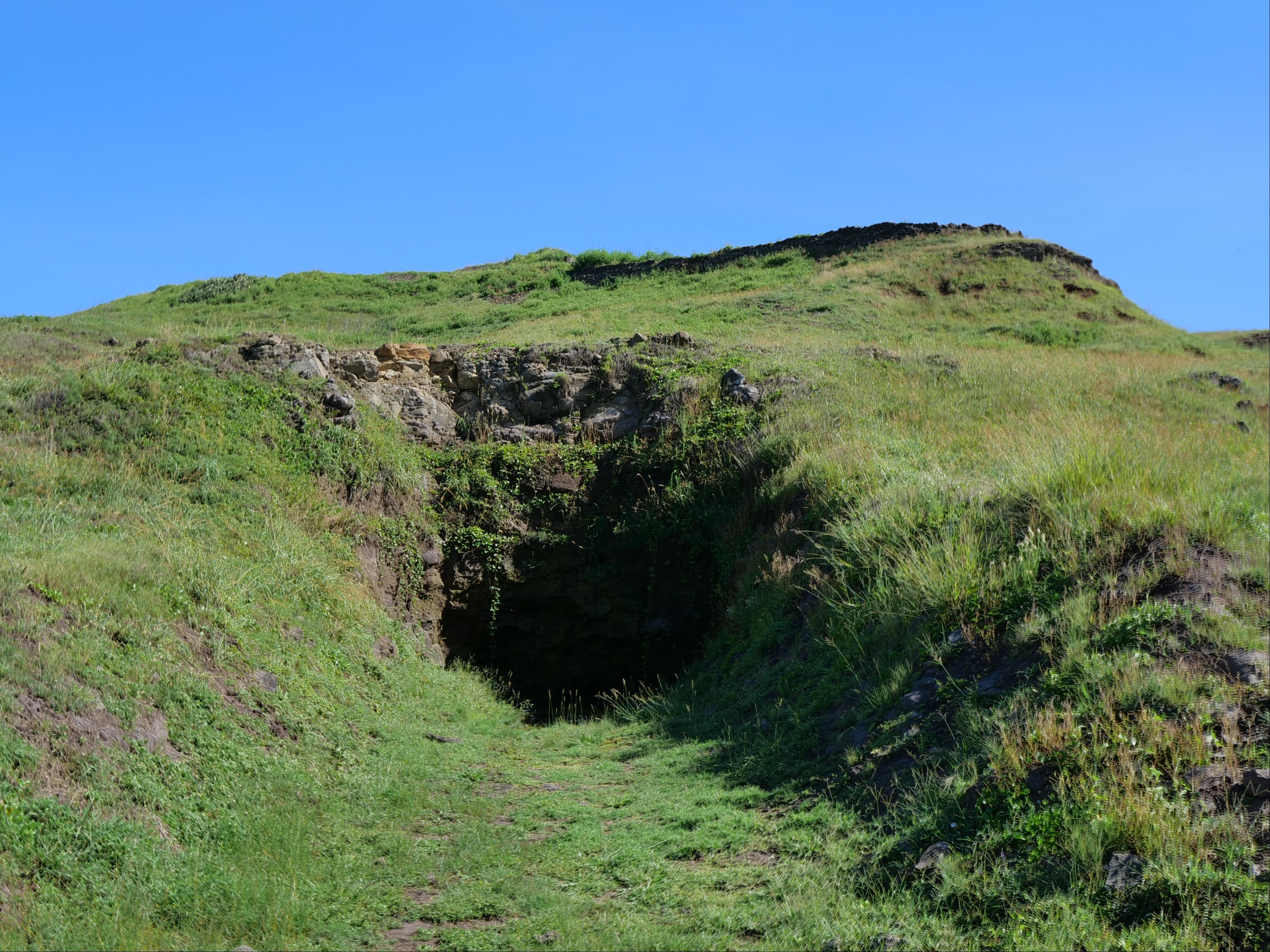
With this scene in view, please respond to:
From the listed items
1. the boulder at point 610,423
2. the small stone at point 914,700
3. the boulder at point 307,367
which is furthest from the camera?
the boulder at point 610,423

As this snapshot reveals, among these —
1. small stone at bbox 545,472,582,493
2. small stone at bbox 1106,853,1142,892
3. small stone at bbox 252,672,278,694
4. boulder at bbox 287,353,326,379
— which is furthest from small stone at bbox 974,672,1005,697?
boulder at bbox 287,353,326,379

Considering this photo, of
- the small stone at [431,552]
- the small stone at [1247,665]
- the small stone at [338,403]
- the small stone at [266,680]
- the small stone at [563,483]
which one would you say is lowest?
the small stone at [266,680]

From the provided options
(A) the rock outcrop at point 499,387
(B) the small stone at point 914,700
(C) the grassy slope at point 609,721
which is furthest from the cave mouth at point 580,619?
(B) the small stone at point 914,700

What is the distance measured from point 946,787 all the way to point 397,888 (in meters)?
3.37

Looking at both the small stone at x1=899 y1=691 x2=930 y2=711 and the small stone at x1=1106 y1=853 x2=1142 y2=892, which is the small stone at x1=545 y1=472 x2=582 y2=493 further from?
the small stone at x1=1106 y1=853 x2=1142 y2=892

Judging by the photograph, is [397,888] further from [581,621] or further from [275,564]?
[581,621]

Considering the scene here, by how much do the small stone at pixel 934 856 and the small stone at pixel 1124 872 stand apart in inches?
30.7

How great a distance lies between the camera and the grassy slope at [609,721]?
4770 mm

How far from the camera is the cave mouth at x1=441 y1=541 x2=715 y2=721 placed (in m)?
12.1

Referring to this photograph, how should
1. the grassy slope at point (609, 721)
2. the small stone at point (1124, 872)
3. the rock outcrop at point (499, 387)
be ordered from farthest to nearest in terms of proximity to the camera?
the rock outcrop at point (499, 387) → the grassy slope at point (609, 721) → the small stone at point (1124, 872)

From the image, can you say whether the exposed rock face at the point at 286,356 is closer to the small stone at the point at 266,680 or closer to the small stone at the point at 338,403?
the small stone at the point at 338,403

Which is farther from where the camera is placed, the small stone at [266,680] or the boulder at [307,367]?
the boulder at [307,367]

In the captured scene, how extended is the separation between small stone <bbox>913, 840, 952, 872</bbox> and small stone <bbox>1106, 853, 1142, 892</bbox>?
78 centimetres

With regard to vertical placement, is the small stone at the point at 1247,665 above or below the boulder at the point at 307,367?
below
